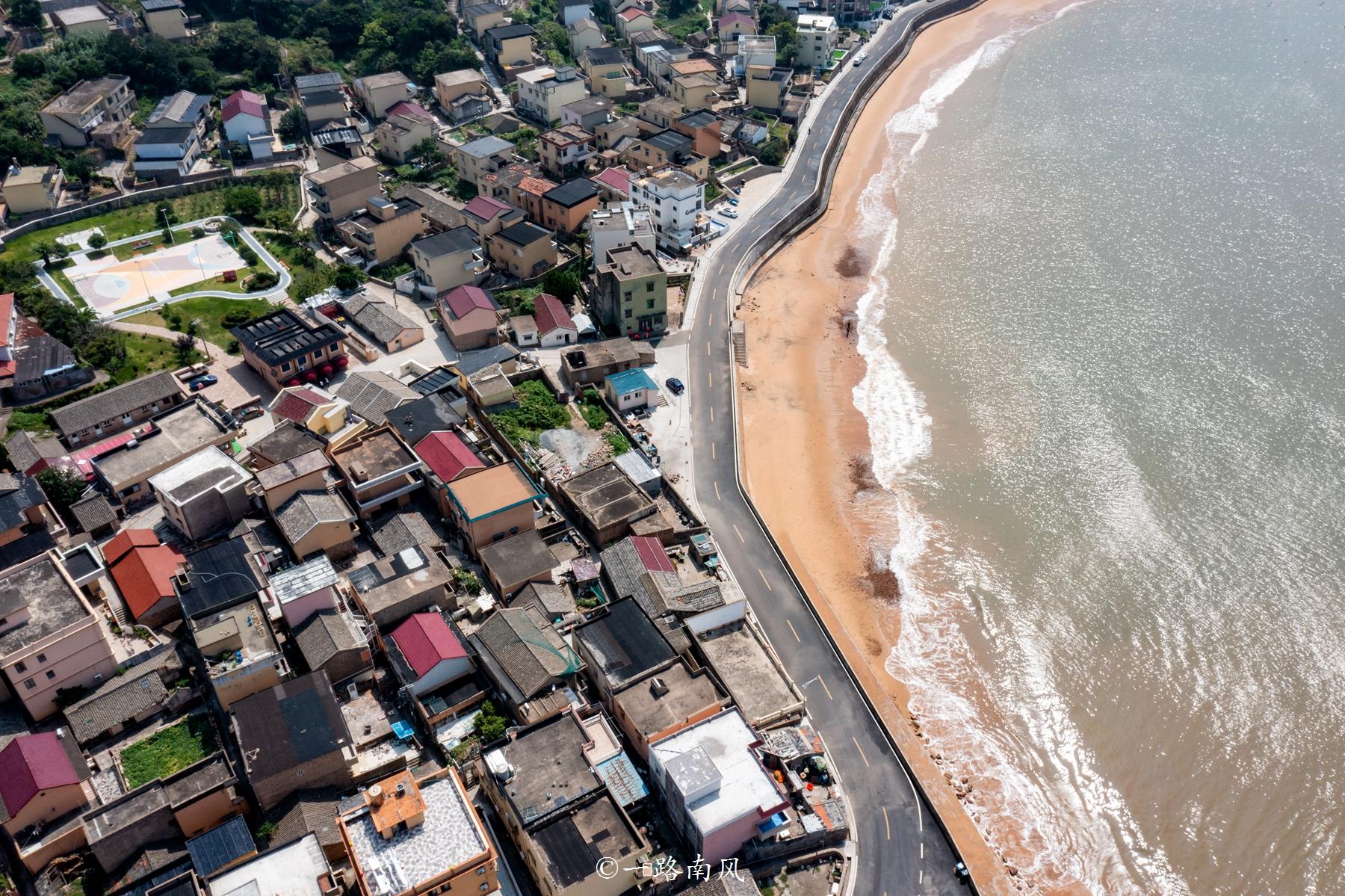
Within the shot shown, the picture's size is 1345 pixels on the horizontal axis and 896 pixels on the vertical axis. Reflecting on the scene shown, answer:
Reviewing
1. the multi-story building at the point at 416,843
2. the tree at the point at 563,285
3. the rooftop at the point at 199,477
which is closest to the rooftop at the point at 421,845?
the multi-story building at the point at 416,843

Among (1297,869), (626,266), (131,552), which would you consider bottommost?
(1297,869)

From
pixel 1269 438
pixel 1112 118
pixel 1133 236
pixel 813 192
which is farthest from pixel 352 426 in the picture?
pixel 1112 118

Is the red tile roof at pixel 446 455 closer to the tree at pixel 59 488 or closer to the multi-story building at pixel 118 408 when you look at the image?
the multi-story building at pixel 118 408

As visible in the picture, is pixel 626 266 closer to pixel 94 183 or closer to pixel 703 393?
pixel 703 393

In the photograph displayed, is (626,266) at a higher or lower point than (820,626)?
higher

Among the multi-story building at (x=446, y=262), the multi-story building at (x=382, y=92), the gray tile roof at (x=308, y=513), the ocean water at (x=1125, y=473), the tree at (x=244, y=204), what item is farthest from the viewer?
the multi-story building at (x=382, y=92)

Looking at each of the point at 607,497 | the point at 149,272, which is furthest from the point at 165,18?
the point at 607,497

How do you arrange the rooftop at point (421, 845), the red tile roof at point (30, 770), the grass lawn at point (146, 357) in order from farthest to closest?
the grass lawn at point (146, 357), the red tile roof at point (30, 770), the rooftop at point (421, 845)
